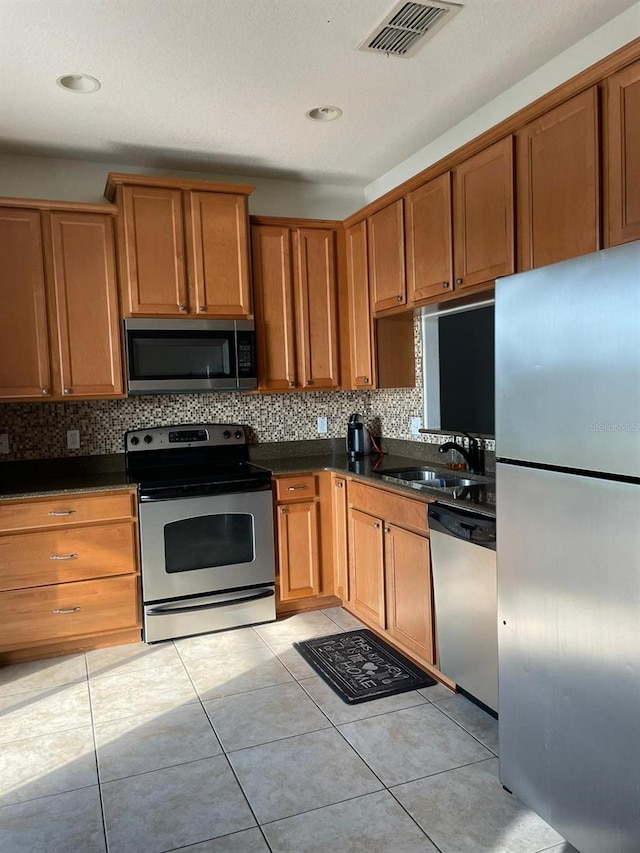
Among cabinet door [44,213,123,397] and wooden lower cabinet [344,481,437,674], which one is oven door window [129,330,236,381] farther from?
wooden lower cabinet [344,481,437,674]

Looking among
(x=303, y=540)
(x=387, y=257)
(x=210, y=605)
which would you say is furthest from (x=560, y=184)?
(x=210, y=605)

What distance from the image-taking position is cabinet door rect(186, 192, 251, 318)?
11.8ft

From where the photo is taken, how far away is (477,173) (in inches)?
108

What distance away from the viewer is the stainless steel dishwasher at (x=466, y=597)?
2.34 m

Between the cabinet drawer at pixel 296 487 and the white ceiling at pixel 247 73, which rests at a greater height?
the white ceiling at pixel 247 73

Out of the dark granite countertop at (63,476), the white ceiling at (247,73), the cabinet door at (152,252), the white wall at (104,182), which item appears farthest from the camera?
the white wall at (104,182)

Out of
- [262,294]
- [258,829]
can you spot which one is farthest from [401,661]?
[262,294]

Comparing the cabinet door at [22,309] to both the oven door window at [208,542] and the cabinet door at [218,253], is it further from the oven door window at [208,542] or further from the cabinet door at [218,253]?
the oven door window at [208,542]

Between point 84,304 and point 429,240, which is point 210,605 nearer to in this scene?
point 84,304

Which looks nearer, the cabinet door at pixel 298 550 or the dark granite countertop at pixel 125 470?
the dark granite countertop at pixel 125 470

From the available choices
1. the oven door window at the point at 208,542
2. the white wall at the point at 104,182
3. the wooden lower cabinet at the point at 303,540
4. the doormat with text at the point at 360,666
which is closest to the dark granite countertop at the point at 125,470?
the wooden lower cabinet at the point at 303,540

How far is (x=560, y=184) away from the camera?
90.6 inches

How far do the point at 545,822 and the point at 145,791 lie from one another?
50.3 inches

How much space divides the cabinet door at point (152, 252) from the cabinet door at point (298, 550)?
1.30 m
